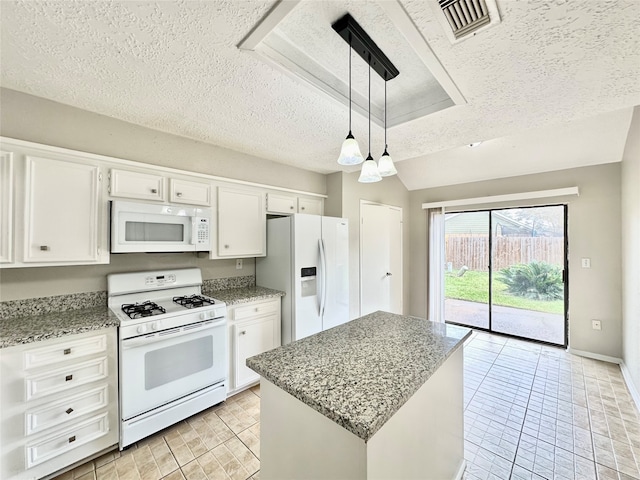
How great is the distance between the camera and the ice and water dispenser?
9.16 feet

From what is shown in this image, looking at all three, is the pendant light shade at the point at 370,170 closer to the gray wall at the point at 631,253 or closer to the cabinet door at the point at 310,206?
the cabinet door at the point at 310,206

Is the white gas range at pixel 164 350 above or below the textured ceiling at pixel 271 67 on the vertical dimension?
below

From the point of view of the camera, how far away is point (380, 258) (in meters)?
4.02

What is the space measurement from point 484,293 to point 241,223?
153 inches

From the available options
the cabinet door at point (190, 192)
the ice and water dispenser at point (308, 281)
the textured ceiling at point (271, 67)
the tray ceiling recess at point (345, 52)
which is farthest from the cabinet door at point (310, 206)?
the tray ceiling recess at point (345, 52)

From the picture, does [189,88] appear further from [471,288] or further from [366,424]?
[471,288]

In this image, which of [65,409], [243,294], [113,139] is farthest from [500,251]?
[65,409]

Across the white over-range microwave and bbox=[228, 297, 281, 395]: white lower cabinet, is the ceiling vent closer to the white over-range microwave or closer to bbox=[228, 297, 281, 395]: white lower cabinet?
the white over-range microwave

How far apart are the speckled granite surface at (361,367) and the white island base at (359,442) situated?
0.30ft

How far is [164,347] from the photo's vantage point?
76.7 inches

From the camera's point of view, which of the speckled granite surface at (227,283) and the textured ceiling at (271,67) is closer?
the textured ceiling at (271,67)

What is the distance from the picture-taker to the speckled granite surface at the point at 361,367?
85 centimetres

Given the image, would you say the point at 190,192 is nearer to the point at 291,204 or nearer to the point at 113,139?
the point at 113,139

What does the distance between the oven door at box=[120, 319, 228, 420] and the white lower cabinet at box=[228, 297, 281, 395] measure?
15 cm
